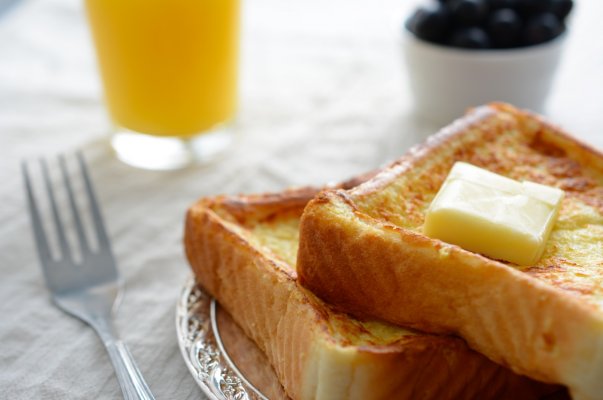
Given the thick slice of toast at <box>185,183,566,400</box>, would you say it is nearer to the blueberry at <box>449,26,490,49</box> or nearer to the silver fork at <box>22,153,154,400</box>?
the silver fork at <box>22,153,154,400</box>

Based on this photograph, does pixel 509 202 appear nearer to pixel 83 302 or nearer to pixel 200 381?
pixel 200 381

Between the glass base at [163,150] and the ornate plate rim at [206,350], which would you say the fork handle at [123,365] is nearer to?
the ornate plate rim at [206,350]

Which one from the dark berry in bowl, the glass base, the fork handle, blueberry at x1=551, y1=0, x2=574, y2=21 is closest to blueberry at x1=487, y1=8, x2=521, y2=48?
the dark berry in bowl

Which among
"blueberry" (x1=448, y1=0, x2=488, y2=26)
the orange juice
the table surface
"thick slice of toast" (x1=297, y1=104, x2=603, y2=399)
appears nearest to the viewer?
"thick slice of toast" (x1=297, y1=104, x2=603, y2=399)

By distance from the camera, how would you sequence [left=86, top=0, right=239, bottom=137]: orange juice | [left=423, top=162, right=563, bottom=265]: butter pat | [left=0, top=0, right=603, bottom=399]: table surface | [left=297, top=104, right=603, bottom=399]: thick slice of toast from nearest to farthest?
[left=297, top=104, right=603, bottom=399]: thick slice of toast → [left=423, top=162, right=563, bottom=265]: butter pat → [left=0, top=0, right=603, bottom=399]: table surface → [left=86, top=0, right=239, bottom=137]: orange juice


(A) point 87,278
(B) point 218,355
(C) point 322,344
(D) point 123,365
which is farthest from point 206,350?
(A) point 87,278

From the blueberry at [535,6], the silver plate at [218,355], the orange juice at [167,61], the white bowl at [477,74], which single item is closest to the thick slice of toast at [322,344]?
the silver plate at [218,355]

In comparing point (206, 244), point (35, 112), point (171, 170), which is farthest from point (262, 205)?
point (35, 112)
